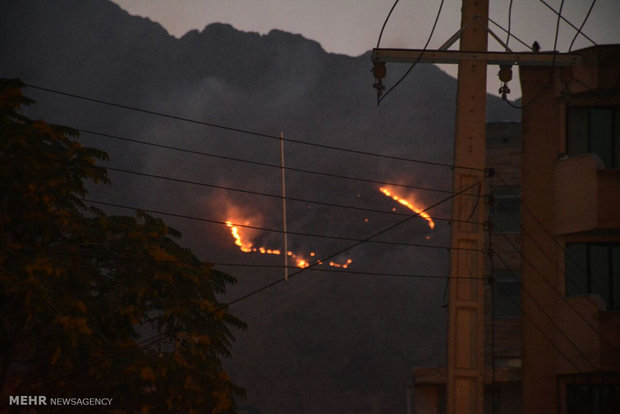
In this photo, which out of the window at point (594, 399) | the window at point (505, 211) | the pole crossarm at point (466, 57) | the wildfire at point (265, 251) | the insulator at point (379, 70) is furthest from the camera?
the wildfire at point (265, 251)

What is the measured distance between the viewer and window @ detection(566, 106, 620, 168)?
26.0 metres

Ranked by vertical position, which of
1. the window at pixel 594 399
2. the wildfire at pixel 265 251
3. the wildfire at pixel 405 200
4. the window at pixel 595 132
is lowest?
the window at pixel 594 399

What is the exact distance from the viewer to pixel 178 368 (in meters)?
22.2

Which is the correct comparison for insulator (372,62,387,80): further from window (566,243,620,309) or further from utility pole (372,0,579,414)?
window (566,243,620,309)

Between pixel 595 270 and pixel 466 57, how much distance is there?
10.2m

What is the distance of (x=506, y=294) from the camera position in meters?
37.8

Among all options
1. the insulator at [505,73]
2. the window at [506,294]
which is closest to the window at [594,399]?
the insulator at [505,73]

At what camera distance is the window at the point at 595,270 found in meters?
25.4

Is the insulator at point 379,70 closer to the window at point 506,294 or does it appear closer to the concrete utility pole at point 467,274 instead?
the concrete utility pole at point 467,274

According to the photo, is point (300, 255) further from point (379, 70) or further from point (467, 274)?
point (467, 274)

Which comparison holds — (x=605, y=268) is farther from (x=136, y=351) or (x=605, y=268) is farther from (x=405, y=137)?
(x=405, y=137)

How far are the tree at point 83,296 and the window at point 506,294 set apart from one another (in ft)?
54.2

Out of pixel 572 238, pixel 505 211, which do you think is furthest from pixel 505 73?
pixel 505 211

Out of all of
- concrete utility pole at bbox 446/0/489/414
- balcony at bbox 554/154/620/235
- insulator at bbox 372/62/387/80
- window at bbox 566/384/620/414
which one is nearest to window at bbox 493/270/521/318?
balcony at bbox 554/154/620/235
